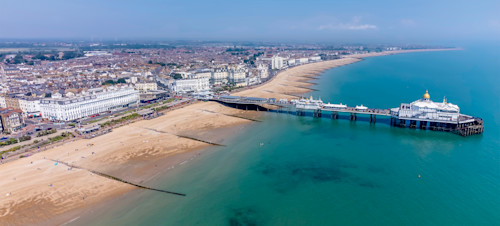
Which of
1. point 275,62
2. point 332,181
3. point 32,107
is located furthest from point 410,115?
point 275,62

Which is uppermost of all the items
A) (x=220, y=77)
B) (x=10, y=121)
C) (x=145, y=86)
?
(x=220, y=77)

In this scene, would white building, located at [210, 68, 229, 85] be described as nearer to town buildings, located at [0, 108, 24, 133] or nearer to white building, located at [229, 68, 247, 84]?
white building, located at [229, 68, 247, 84]

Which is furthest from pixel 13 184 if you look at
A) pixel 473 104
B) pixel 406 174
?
pixel 473 104

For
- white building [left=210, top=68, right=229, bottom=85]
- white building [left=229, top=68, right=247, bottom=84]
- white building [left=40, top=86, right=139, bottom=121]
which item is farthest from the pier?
white building [left=210, top=68, right=229, bottom=85]

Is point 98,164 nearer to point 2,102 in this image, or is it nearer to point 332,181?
point 332,181

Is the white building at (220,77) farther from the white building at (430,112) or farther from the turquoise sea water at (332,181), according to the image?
the white building at (430,112)

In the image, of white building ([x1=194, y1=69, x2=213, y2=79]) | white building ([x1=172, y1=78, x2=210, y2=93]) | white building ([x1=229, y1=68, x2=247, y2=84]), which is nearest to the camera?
white building ([x1=172, y1=78, x2=210, y2=93])

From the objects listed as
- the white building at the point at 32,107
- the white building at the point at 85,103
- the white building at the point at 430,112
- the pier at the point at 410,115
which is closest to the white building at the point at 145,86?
the white building at the point at 85,103

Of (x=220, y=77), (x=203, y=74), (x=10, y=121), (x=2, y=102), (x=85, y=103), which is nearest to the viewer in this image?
(x=10, y=121)
